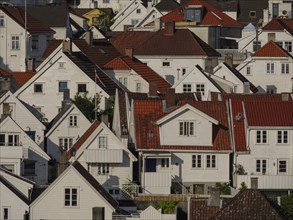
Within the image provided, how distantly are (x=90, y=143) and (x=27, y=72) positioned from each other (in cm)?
2280

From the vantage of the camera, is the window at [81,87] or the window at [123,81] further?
the window at [123,81]

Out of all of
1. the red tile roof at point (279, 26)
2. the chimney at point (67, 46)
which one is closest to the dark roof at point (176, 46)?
the red tile roof at point (279, 26)

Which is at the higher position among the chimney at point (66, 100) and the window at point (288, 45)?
the window at point (288, 45)

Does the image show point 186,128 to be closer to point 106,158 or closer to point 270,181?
point 106,158

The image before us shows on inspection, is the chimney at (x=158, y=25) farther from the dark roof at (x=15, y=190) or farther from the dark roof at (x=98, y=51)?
the dark roof at (x=15, y=190)

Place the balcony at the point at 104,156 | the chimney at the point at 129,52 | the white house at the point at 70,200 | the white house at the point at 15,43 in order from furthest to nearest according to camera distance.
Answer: the white house at the point at 15,43 → the chimney at the point at 129,52 → the balcony at the point at 104,156 → the white house at the point at 70,200

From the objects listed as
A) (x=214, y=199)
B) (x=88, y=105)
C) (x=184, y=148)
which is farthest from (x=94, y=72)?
(x=214, y=199)

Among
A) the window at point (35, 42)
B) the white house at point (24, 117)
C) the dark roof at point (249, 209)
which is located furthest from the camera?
the window at point (35, 42)

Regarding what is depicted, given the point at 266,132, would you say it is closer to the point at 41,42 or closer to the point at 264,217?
the point at 264,217

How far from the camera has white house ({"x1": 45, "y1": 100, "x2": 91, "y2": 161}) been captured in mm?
84812

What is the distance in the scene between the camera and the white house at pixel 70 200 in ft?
228

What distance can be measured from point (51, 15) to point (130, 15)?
1914 cm

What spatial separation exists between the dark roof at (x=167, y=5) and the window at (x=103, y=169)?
57.5 metres


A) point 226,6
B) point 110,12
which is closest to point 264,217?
point 226,6
